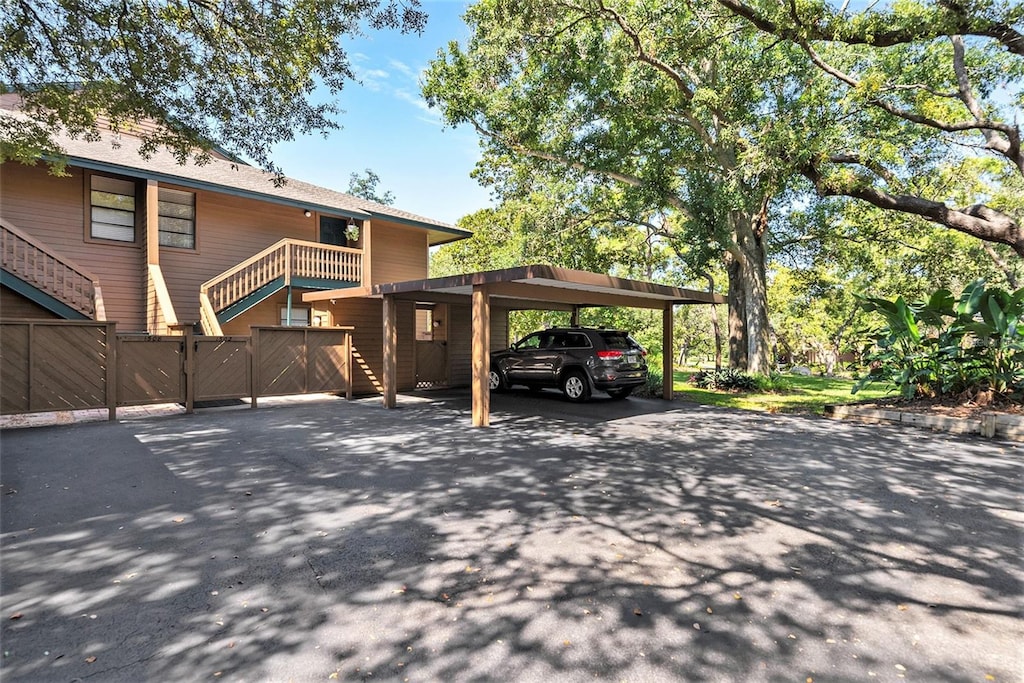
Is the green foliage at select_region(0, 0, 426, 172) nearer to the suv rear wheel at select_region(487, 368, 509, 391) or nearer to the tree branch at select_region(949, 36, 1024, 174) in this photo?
the suv rear wheel at select_region(487, 368, 509, 391)

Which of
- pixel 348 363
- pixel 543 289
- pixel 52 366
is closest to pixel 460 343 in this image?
pixel 348 363

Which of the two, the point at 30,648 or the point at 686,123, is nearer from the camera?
the point at 30,648

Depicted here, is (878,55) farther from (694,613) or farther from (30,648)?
(30,648)

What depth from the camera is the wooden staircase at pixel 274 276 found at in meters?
11.3

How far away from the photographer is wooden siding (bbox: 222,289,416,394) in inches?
521

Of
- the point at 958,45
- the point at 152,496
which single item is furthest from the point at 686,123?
the point at 152,496

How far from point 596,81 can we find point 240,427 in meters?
10.9

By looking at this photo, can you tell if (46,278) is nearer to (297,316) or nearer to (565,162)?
(297,316)

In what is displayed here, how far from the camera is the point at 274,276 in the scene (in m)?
12.3

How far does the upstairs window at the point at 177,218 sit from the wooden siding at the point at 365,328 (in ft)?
7.52

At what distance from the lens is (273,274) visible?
12.3m

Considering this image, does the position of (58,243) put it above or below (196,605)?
above

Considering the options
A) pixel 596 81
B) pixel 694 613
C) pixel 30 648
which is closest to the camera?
pixel 30 648

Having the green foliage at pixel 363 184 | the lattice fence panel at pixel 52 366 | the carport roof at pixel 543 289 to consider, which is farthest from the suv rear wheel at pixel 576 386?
the green foliage at pixel 363 184
